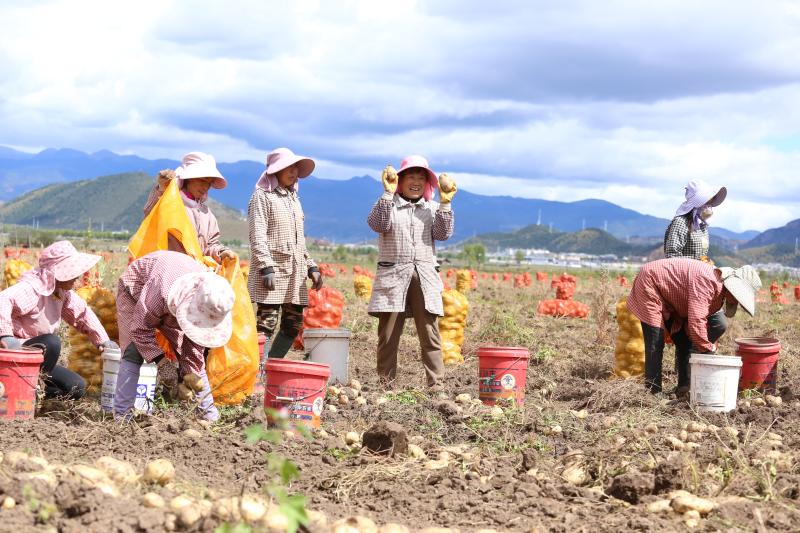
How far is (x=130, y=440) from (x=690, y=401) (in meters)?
3.74

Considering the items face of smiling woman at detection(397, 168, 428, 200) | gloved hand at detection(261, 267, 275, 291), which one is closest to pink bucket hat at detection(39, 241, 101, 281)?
gloved hand at detection(261, 267, 275, 291)

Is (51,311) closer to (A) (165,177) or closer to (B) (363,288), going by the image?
(A) (165,177)

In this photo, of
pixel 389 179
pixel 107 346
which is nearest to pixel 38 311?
→ pixel 107 346

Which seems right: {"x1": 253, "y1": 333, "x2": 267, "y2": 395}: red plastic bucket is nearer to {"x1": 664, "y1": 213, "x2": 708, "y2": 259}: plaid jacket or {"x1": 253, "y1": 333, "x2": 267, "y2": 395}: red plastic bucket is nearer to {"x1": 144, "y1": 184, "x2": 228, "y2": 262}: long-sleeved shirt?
{"x1": 144, "y1": 184, "x2": 228, "y2": 262}: long-sleeved shirt

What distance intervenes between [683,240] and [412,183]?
2.21 m

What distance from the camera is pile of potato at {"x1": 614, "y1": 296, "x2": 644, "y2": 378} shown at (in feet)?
26.2

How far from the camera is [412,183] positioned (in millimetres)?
7176

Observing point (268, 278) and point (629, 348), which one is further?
point (629, 348)

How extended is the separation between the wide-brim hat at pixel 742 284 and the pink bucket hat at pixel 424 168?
219 cm

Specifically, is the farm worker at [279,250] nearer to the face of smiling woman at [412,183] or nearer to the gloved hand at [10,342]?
the face of smiling woman at [412,183]

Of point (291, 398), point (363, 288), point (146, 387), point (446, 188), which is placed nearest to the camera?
point (291, 398)

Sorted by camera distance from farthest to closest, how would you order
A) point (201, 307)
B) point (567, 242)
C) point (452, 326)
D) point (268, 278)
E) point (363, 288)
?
point (567, 242) → point (363, 288) → point (452, 326) → point (268, 278) → point (201, 307)

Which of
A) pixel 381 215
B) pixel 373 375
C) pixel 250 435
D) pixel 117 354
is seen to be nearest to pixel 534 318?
pixel 373 375

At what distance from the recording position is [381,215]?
22.8ft
